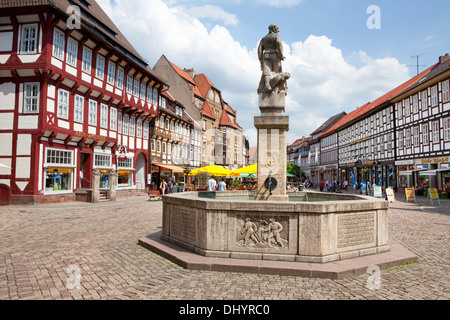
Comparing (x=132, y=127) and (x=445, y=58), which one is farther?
(x=445, y=58)

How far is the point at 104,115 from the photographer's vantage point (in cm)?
2403

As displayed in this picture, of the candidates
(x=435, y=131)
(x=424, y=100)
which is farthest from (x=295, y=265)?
(x=424, y=100)

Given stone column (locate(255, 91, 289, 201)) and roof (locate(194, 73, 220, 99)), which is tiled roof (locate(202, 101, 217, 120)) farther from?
stone column (locate(255, 91, 289, 201))

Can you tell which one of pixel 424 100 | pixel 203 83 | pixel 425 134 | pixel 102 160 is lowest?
pixel 102 160

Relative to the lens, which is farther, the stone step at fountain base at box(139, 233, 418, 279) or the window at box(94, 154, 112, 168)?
the window at box(94, 154, 112, 168)

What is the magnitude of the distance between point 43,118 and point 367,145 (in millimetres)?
42318

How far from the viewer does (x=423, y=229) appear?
1052 centimetres

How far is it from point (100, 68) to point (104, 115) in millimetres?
3397

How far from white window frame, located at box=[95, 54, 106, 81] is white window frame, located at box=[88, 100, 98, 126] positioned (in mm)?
1889

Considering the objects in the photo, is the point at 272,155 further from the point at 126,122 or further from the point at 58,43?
the point at 126,122

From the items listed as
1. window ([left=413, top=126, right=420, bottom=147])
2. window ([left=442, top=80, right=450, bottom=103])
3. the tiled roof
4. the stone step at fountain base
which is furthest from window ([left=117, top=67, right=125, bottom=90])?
window ([left=413, top=126, right=420, bottom=147])

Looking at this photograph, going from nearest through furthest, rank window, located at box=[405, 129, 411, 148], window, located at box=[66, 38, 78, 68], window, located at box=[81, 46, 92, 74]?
1. window, located at box=[66, 38, 78, 68]
2. window, located at box=[81, 46, 92, 74]
3. window, located at box=[405, 129, 411, 148]

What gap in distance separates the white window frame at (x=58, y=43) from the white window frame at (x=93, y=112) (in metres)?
4.17

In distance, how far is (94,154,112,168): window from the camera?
23627mm
